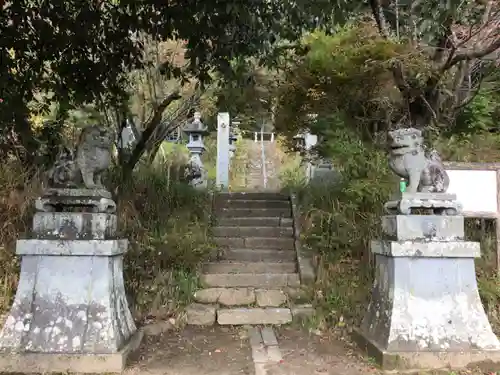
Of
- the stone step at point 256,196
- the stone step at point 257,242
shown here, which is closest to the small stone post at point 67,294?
the stone step at point 257,242

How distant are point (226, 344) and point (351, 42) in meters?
4.52

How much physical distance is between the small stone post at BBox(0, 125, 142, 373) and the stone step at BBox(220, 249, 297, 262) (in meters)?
2.94

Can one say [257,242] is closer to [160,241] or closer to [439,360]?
[160,241]

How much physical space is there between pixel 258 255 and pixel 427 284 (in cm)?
327

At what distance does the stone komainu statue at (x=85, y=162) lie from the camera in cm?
460

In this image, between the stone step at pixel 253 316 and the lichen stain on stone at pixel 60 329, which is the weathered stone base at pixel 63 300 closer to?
the lichen stain on stone at pixel 60 329

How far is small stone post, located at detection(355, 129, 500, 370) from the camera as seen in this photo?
4.40 meters

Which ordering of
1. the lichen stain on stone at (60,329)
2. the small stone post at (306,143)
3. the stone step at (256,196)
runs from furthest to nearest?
the small stone post at (306,143)
the stone step at (256,196)
the lichen stain on stone at (60,329)

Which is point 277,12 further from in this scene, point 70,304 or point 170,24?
point 70,304

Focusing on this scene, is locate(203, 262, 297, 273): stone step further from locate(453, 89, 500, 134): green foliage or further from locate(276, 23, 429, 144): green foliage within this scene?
locate(453, 89, 500, 134): green foliage

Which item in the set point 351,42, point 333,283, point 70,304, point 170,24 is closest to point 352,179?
point 333,283

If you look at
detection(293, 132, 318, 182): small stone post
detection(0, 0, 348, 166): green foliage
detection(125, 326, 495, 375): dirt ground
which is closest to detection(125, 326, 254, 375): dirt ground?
detection(125, 326, 495, 375): dirt ground

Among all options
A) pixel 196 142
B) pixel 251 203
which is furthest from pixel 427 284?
pixel 196 142

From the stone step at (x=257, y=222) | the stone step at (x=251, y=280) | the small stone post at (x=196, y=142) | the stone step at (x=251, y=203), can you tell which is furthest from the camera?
the small stone post at (x=196, y=142)
